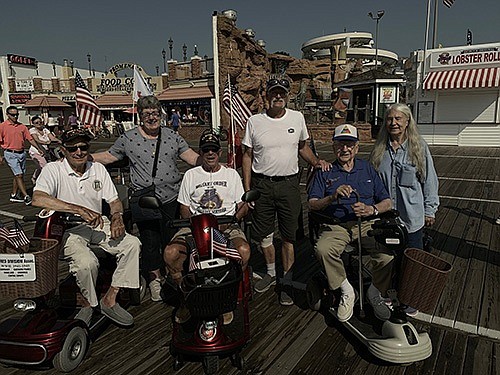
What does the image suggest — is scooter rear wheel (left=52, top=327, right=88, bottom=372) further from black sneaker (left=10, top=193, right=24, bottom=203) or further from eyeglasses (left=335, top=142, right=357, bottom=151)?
black sneaker (left=10, top=193, right=24, bottom=203)

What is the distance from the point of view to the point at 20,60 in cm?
4603

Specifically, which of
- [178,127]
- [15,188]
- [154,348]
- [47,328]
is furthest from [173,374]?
[178,127]

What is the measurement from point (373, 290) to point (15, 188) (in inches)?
339

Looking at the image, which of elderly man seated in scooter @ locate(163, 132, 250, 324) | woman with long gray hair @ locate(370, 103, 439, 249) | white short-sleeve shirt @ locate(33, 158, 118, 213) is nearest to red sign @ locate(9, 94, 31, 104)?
white short-sleeve shirt @ locate(33, 158, 118, 213)

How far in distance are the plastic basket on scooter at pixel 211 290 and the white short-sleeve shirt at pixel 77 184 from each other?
136cm

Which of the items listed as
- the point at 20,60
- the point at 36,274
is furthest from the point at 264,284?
the point at 20,60

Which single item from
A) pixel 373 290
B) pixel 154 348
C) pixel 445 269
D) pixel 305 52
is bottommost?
pixel 154 348

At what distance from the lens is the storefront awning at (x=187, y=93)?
2805 cm

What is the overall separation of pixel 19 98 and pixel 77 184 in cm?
4547

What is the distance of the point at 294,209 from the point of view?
12.8ft

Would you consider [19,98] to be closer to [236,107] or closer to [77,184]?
[236,107]

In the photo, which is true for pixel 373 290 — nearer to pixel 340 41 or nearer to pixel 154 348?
pixel 154 348

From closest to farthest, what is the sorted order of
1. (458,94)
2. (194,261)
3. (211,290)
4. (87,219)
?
(211,290)
(194,261)
(87,219)
(458,94)

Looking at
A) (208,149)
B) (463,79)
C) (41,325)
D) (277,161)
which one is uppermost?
(463,79)
